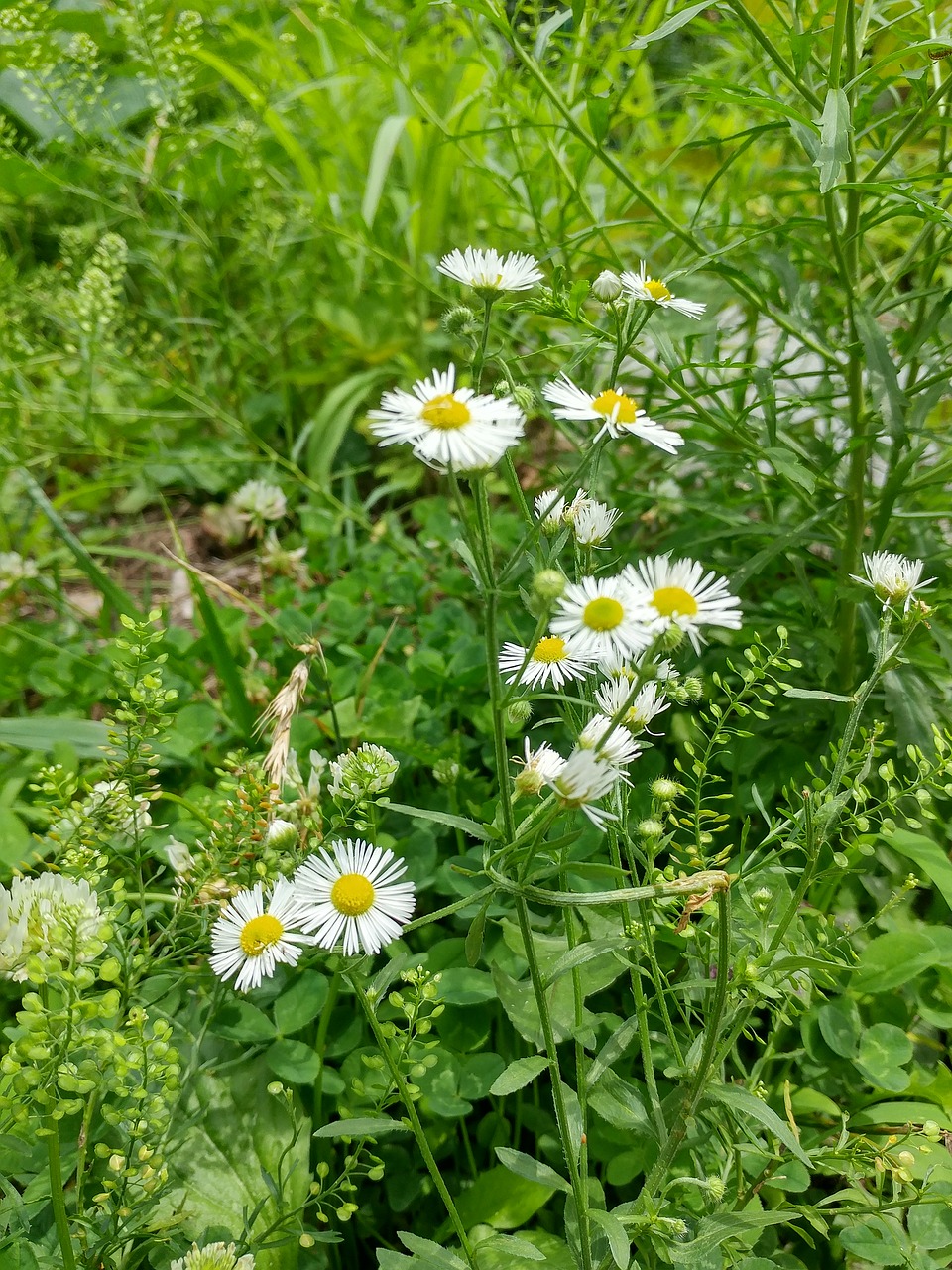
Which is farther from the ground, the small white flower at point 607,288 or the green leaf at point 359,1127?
the small white flower at point 607,288

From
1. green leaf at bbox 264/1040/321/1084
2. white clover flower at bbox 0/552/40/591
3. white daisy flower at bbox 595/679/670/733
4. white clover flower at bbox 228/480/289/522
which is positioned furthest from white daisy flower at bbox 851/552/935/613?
white clover flower at bbox 0/552/40/591

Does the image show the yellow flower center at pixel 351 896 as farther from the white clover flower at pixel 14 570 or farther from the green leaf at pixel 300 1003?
the white clover flower at pixel 14 570

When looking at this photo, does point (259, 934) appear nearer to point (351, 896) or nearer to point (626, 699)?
point (351, 896)

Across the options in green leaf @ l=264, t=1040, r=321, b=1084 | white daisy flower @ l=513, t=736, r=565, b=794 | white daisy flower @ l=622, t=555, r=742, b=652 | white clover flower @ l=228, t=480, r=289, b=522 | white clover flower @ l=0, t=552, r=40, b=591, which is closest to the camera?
white daisy flower @ l=622, t=555, r=742, b=652

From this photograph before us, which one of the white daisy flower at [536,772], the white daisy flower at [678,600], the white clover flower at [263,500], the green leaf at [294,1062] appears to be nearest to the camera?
the white daisy flower at [678,600]

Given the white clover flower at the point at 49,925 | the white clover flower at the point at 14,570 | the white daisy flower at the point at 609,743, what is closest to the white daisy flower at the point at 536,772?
the white daisy flower at the point at 609,743

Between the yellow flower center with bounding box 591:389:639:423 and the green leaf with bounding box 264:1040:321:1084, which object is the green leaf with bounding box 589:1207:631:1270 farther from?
the yellow flower center with bounding box 591:389:639:423
